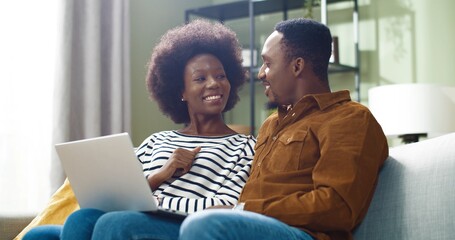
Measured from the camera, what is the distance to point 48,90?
349cm

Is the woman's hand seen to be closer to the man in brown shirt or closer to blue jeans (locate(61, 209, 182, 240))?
the man in brown shirt

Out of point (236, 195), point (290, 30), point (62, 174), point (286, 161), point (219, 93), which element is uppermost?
point (290, 30)

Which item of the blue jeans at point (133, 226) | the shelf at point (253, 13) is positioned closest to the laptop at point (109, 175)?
the blue jeans at point (133, 226)

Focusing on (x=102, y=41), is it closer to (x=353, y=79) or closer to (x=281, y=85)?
(x=353, y=79)

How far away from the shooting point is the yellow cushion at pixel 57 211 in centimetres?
213

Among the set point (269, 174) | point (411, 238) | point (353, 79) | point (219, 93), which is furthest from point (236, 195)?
point (353, 79)

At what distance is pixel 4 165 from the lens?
3.28 meters

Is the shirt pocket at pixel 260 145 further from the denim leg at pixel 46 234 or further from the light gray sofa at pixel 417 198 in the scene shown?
the denim leg at pixel 46 234

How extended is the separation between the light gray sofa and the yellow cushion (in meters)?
1.00

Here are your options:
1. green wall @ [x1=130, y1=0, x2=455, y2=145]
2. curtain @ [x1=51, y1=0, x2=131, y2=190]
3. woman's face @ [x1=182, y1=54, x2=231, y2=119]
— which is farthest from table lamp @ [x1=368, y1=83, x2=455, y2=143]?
woman's face @ [x1=182, y1=54, x2=231, y2=119]

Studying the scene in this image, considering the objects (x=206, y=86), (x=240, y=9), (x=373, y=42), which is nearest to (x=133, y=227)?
(x=206, y=86)

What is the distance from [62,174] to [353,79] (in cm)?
177

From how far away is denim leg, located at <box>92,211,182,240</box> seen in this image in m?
1.37

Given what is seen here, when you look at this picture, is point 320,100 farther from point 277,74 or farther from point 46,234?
point 46,234
